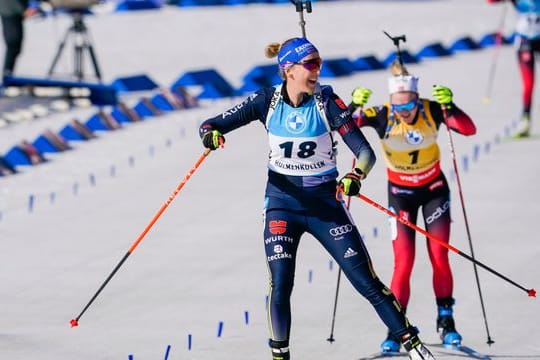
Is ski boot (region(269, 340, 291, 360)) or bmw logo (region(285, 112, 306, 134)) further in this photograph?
ski boot (region(269, 340, 291, 360))

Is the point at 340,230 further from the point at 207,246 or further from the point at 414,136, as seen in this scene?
the point at 207,246

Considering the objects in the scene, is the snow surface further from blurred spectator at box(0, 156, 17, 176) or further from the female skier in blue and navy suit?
the female skier in blue and navy suit

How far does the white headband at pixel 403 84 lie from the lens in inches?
348

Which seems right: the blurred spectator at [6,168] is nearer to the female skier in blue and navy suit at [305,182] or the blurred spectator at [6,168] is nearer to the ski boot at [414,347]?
the female skier in blue and navy suit at [305,182]

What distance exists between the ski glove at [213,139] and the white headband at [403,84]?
5.14 feet

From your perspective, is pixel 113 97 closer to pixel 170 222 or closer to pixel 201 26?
pixel 170 222

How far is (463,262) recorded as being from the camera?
36.8 ft

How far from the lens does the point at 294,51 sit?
7.73 m

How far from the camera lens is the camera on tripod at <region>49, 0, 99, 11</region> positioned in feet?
65.6

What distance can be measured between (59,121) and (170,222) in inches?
243

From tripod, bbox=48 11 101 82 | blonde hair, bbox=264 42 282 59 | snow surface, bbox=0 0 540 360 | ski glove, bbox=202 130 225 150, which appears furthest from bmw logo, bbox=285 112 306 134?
tripod, bbox=48 11 101 82

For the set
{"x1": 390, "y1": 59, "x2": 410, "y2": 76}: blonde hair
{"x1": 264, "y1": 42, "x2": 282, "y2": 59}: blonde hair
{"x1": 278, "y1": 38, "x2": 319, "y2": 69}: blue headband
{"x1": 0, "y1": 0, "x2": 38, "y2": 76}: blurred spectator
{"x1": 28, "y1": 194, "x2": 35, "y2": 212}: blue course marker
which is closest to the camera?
{"x1": 278, "y1": 38, "x2": 319, "y2": 69}: blue headband

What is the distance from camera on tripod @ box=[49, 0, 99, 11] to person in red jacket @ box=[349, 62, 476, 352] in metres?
11.9

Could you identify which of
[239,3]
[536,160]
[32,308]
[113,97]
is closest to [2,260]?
[32,308]
